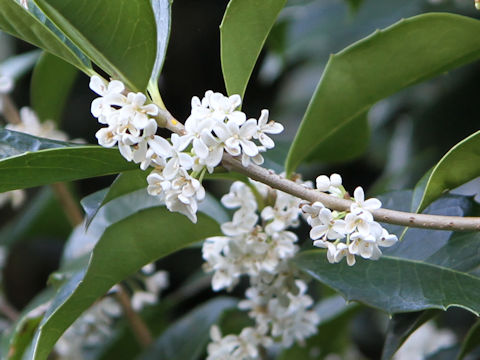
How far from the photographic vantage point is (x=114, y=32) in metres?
0.82

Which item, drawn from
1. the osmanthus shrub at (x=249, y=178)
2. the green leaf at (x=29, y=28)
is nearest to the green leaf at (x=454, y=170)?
the osmanthus shrub at (x=249, y=178)

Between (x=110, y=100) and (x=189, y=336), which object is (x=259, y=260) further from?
(x=189, y=336)

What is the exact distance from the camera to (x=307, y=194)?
780 mm

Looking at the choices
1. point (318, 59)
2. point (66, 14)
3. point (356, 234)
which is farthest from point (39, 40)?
point (318, 59)

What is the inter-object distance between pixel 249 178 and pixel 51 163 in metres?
0.26

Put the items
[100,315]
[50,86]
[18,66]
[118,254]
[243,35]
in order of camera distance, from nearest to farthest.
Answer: [243,35]
[118,254]
[100,315]
[50,86]
[18,66]

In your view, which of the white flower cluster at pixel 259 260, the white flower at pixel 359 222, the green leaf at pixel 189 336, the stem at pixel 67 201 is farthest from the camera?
the stem at pixel 67 201

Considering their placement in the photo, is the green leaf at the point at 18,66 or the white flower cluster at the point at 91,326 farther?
the green leaf at the point at 18,66

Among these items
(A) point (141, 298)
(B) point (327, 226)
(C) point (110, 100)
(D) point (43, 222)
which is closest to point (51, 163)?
(C) point (110, 100)

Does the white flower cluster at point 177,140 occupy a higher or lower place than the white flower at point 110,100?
lower

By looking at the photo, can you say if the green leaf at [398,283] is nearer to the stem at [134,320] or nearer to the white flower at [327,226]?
the white flower at [327,226]

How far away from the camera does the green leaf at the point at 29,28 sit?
2.60 feet

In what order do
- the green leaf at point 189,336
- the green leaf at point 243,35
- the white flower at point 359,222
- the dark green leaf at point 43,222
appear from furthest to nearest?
1. the dark green leaf at point 43,222
2. the green leaf at point 189,336
3. the green leaf at point 243,35
4. the white flower at point 359,222

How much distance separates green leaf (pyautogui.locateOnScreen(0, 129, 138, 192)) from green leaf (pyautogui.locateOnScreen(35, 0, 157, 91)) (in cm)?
11
